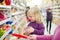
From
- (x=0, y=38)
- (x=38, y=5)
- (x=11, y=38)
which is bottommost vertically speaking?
(x=11, y=38)

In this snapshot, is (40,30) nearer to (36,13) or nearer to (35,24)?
(35,24)

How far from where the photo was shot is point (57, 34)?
63.0 inches

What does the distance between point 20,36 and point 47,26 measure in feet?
2.23

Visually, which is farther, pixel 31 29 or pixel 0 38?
pixel 31 29

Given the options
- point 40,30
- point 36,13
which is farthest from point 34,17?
point 40,30

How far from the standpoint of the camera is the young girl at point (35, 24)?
2.75 metres

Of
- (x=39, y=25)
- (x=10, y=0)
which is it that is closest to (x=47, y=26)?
(x=39, y=25)

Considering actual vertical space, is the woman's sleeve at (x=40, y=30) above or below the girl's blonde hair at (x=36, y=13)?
below

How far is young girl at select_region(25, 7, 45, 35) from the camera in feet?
9.03

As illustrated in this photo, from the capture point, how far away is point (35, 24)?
284 cm

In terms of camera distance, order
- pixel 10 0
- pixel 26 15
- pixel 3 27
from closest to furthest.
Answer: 1. pixel 3 27
2. pixel 10 0
3. pixel 26 15

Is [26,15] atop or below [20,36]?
atop

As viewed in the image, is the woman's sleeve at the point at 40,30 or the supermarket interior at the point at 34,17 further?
the woman's sleeve at the point at 40,30

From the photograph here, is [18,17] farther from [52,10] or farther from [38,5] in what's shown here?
[52,10]
